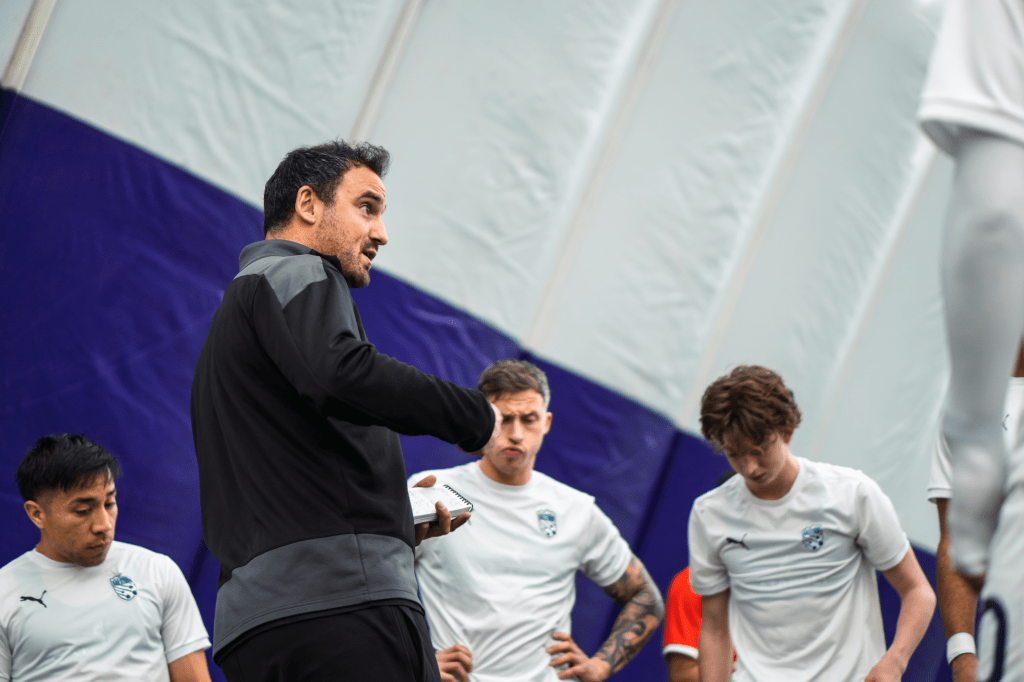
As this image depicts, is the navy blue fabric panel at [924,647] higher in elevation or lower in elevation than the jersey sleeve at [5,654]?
higher

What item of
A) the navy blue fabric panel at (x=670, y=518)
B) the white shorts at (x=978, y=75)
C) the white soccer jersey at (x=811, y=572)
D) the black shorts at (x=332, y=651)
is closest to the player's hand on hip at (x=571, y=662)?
the white soccer jersey at (x=811, y=572)

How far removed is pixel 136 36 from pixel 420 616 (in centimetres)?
275

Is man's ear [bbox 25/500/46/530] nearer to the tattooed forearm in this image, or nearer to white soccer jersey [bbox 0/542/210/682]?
white soccer jersey [bbox 0/542/210/682]

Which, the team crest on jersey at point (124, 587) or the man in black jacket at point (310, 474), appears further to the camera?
the team crest on jersey at point (124, 587)

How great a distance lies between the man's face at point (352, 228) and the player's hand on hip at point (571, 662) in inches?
66.4

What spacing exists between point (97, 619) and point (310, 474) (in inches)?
64.2

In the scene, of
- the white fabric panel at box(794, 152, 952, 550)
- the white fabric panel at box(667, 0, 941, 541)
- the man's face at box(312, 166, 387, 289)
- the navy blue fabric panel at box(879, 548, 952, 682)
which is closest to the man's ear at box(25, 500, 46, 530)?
the man's face at box(312, 166, 387, 289)

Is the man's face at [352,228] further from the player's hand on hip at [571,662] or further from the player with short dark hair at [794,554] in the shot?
the player's hand on hip at [571,662]

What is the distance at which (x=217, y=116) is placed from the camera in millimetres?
3312

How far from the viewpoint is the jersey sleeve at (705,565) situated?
2633 mm

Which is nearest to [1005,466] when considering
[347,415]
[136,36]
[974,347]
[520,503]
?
[974,347]

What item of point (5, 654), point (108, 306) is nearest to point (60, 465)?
point (5, 654)

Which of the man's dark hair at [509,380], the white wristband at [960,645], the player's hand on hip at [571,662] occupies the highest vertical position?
the man's dark hair at [509,380]

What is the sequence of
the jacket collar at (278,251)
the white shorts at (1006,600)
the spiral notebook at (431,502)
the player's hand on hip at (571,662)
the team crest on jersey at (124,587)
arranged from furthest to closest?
the player's hand on hip at (571,662) → the team crest on jersey at (124,587) → the spiral notebook at (431,502) → the jacket collar at (278,251) → the white shorts at (1006,600)
